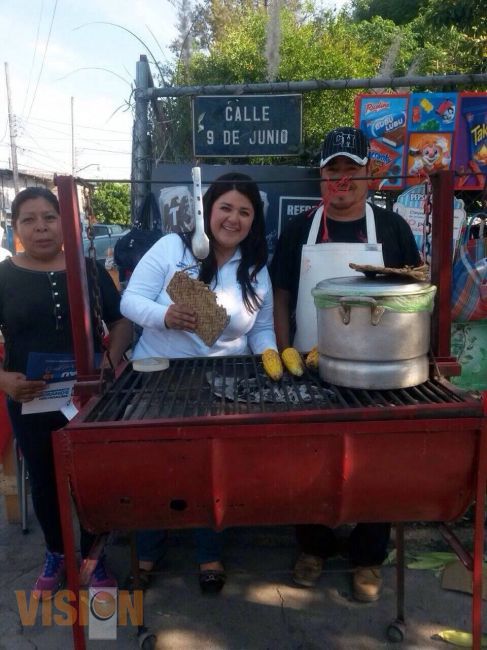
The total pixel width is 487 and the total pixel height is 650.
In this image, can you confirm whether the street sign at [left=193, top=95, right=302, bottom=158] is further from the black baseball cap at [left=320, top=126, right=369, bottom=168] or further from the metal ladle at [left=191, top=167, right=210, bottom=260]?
the metal ladle at [left=191, top=167, right=210, bottom=260]

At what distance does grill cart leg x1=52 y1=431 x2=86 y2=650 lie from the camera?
58.1 inches

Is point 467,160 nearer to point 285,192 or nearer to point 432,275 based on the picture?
point 285,192

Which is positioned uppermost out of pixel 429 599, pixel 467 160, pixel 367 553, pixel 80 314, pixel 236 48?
pixel 236 48

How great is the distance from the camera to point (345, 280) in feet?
5.75

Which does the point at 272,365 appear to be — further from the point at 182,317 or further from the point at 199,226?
the point at 199,226

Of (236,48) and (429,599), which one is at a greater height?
(236,48)

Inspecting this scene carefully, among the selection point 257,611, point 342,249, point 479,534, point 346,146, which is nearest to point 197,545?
point 257,611

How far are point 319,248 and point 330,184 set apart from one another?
0.28 m

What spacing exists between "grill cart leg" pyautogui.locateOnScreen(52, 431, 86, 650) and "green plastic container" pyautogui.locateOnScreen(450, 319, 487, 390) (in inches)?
81.5

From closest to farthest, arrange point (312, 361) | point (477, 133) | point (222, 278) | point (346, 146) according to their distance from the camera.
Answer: point (312, 361), point (222, 278), point (346, 146), point (477, 133)

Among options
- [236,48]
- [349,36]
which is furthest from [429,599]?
[349,36]

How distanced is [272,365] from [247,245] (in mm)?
618

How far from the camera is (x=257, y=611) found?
242 cm

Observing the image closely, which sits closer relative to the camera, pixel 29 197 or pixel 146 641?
pixel 146 641
